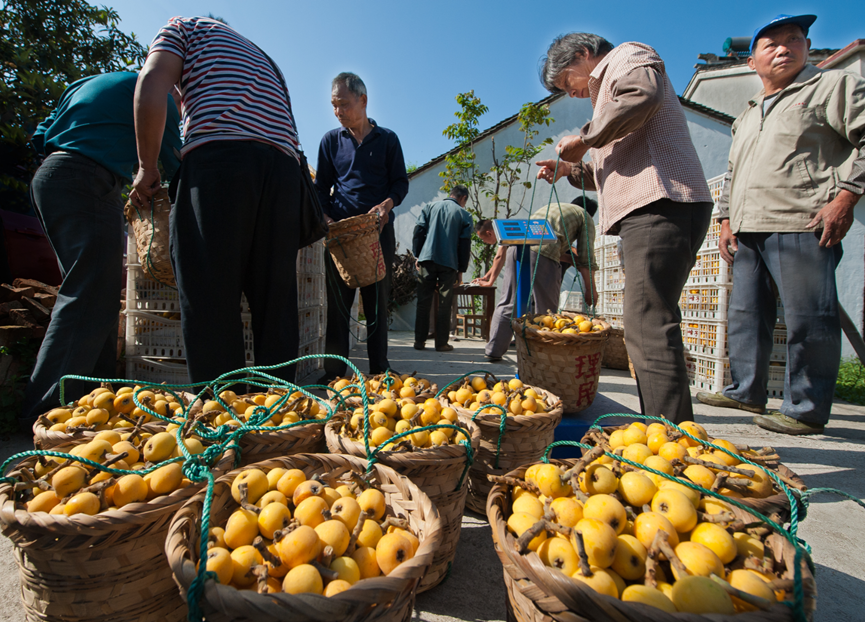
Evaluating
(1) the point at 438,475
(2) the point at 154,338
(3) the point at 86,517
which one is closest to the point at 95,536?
(3) the point at 86,517

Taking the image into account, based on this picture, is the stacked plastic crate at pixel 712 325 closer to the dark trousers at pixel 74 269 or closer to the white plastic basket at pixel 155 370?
the white plastic basket at pixel 155 370

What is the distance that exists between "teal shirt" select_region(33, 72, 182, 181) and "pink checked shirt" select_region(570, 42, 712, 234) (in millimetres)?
2300

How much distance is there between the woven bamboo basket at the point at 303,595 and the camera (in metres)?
0.62

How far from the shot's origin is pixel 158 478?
3.18 ft

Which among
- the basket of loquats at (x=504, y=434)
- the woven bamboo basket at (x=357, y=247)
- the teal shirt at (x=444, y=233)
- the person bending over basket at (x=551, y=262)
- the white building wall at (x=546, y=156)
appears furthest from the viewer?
the white building wall at (x=546, y=156)

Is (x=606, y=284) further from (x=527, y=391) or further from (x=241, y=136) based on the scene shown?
(x=241, y=136)

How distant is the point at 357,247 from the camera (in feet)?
8.99

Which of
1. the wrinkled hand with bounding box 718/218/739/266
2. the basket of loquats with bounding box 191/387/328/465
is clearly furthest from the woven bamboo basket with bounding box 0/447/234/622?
the wrinkled hand with bounding box 718/218/739/266

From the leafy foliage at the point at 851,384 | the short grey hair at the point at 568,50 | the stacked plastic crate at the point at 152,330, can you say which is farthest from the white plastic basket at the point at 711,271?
the stacked plastic crate at the point at 152,330

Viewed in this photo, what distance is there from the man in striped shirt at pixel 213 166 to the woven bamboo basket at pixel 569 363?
1.60 meters

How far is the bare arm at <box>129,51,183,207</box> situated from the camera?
177 centimetres

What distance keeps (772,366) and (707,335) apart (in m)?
0.56

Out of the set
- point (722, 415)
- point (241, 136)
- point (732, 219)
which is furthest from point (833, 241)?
point (241, 136)

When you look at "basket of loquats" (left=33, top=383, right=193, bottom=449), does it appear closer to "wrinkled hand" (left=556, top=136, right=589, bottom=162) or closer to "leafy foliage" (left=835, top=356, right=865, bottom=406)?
"wrinkled hand" (left=556, top=136, right=589, bottom=162)
